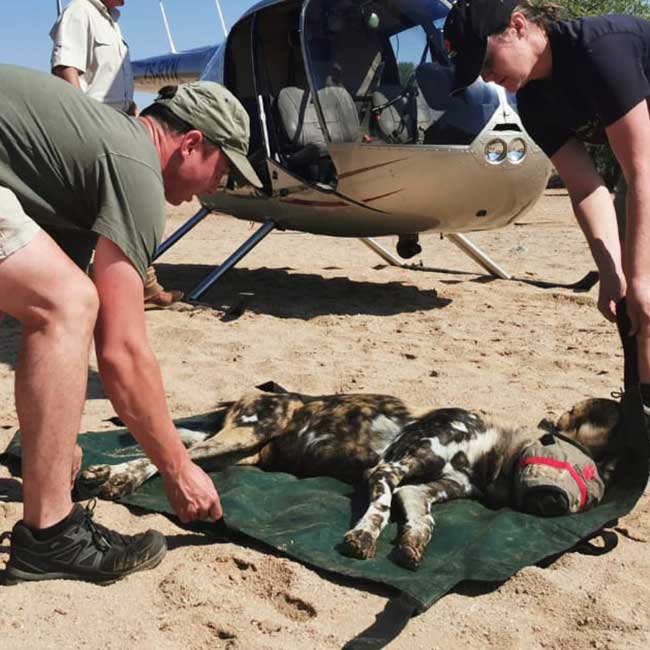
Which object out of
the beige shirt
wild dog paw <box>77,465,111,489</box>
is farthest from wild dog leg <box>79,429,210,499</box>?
the beige shirt

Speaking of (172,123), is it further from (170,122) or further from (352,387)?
(352,387)

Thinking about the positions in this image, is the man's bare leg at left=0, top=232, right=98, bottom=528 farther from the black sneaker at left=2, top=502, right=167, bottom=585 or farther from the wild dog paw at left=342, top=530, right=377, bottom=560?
the wild dog paw at left=342, top=530, right=377, bottom=560

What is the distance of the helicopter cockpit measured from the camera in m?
Result: 8.00

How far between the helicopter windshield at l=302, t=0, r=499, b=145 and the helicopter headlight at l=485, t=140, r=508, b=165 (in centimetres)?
15

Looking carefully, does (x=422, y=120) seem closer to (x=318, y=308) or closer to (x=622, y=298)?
(x=318, y=308)

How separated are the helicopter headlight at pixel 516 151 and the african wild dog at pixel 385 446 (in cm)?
370

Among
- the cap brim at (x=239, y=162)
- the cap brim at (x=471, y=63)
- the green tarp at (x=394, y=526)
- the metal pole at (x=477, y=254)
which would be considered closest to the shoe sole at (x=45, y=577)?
the green tarp at (x=394, y=526)

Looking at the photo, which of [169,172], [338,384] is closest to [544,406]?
[338,384]

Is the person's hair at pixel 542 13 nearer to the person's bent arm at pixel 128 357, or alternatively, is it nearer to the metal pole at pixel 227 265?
the person's bent arm at pixel 128 357

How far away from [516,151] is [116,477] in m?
4.91

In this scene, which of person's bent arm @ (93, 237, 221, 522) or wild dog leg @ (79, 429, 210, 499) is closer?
person's bent arm @ (93, 237, 221, 522)

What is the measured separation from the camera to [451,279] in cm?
1020

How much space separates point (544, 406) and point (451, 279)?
15.2ft

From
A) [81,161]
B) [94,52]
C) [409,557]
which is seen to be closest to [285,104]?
[94,52]
